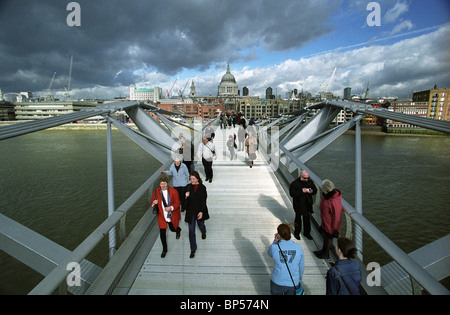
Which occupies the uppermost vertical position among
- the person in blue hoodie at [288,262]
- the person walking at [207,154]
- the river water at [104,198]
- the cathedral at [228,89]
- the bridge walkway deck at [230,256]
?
the cathedral at [228,89]

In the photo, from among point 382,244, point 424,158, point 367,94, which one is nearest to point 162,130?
point 382,244

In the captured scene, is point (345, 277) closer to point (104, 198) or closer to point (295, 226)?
point (295, 226)

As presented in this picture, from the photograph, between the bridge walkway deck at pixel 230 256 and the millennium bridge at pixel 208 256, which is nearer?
the millennium bridge at pixel 208 256

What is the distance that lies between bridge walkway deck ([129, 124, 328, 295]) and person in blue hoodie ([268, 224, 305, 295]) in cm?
72

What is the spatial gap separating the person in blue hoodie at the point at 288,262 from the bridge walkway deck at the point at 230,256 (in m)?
0.72

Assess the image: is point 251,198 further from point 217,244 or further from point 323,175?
point 323,175

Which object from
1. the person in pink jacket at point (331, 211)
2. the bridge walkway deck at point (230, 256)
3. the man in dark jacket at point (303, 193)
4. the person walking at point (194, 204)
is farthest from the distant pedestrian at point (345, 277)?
the person walking at point (194, 204)

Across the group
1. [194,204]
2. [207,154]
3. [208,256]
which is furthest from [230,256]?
[207,154]

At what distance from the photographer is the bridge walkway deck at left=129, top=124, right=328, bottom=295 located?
123 inches

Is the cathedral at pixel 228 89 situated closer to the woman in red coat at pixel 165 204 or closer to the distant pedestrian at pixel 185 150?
the distant pedestrian at pixel 185 150

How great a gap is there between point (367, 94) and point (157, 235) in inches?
7605

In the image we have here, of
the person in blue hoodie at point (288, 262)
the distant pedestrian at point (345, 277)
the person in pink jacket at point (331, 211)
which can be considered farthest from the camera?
the person in pink jacket at point (331, 211)

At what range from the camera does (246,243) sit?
13.6ft

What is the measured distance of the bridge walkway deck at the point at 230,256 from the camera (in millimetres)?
3133
